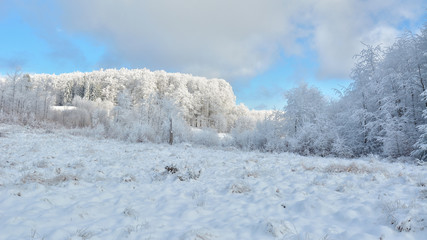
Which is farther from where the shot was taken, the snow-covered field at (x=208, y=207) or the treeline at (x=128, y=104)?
the treeline at (x=128, y=104)

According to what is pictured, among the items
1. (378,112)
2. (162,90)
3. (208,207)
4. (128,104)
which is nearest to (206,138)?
(128,104)

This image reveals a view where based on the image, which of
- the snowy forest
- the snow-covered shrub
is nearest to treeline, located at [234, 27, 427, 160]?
the snowy forest

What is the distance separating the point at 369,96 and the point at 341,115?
8.89ft

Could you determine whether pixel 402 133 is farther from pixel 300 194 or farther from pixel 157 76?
pixel 157 76

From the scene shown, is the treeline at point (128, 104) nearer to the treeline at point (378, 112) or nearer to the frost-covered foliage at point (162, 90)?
the frost-covered foliage at point (162, 90)

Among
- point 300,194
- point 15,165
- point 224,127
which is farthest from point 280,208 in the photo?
point 224,127

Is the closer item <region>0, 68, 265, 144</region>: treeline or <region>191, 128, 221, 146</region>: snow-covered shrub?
<region>191, 128, 221, 146</region>: snow-covered shrub

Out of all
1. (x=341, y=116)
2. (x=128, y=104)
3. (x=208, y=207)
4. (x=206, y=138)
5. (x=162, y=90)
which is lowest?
(x=208, y=207)

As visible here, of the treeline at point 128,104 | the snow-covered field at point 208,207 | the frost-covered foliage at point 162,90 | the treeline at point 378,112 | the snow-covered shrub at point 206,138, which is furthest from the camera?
the frost-covered foliage at point 162,90

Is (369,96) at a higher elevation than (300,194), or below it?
higher

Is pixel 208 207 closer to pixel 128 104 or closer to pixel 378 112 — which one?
pixel 378 112

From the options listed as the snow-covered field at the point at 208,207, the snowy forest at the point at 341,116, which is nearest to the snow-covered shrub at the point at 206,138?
the snowy forest at the point at 341,116

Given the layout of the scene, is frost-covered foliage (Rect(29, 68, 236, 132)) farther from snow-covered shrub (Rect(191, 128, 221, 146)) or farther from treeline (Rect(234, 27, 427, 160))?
treeline (Rect(234, 27, 427, 160))

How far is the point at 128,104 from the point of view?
41.5 meters
